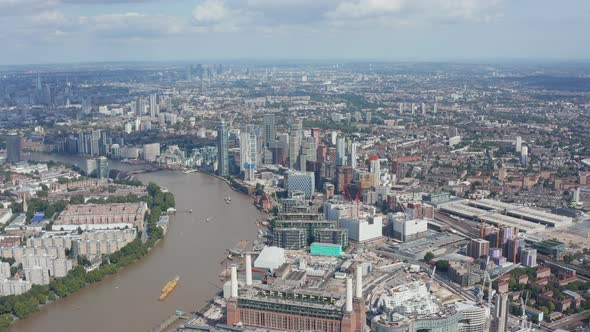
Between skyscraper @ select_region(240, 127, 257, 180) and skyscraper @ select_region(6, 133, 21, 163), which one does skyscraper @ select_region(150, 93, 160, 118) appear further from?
skyscraper @ select_region(240, 127, 257, 180)

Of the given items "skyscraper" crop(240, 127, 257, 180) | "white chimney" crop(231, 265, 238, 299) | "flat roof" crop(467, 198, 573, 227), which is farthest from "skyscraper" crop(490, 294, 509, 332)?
"skyscraper" crop(240, 127, 257, 180)

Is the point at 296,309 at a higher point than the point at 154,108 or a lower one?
lower

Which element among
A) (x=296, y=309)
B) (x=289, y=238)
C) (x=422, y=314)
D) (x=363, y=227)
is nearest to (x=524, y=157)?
(x=363, y=227)

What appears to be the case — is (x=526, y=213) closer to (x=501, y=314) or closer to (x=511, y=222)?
(x=511, y=222)

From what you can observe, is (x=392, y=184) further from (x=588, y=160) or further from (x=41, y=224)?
(x=41, y=224)

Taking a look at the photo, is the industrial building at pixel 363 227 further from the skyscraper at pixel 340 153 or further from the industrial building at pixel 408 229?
the skyscraper at pixel 340 153

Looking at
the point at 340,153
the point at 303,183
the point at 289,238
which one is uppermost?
the point at 340,153

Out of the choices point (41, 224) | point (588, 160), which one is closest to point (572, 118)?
point (588, 160)
